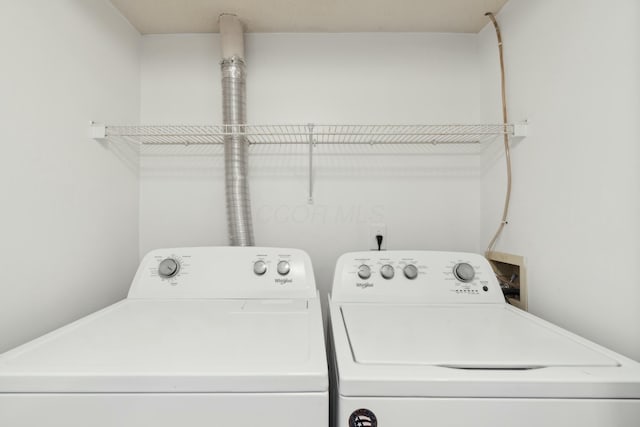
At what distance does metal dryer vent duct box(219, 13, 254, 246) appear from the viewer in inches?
54.8

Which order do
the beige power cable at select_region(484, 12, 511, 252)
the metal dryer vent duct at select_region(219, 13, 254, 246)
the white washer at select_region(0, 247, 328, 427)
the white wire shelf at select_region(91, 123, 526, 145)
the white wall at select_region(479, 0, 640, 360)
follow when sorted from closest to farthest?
1. the white washer at select_region(0, 247, 328, 427)
2. the white wall at select_region(479, 0, 640, 360)
3. the beige power cable at select_region(484, 12, 511, 252)
4. the metal dryer vent duct at select_region(219, 13, 254, 246)
5. the white wire shelf at select_region(91, 123, 526, 145)

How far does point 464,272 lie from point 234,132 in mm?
1088

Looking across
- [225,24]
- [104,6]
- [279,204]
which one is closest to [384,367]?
[279,204]

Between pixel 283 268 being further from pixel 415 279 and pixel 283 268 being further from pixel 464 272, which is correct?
pixel 464 272

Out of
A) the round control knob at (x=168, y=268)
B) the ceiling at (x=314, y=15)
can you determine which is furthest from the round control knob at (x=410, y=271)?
the ceiling at (x=314, y=15)

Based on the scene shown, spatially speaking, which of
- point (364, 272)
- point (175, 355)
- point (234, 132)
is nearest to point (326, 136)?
point (234, 132)

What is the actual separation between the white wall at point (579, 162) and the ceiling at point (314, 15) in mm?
228

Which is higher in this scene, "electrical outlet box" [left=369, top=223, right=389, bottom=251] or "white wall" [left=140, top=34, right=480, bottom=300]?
"white wall" [left=140, top=34, right=480, bottom=300]

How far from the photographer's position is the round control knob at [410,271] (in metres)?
1.18

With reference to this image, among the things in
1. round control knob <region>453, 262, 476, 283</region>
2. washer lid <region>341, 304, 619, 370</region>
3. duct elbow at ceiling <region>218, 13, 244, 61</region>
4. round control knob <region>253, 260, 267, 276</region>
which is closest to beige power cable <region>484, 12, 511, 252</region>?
round control knob <region>453, 262, 476, 283</region>

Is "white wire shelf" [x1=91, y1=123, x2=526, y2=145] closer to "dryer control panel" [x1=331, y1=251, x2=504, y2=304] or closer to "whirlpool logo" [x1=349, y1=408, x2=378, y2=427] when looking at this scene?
"dryer control panel" [x1=331, y1=251, x2=504, y2=304]

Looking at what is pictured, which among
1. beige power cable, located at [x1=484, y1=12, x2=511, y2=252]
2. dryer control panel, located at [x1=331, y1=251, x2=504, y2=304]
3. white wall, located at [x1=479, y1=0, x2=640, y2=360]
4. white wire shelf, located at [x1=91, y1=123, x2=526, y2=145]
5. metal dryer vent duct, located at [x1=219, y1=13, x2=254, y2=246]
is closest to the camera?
→ white wall, located at [x1=479, y1=0, x2=640, y2=360]

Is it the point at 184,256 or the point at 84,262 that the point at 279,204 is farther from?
the point at 84,262

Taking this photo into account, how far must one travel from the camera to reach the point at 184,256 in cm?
123
